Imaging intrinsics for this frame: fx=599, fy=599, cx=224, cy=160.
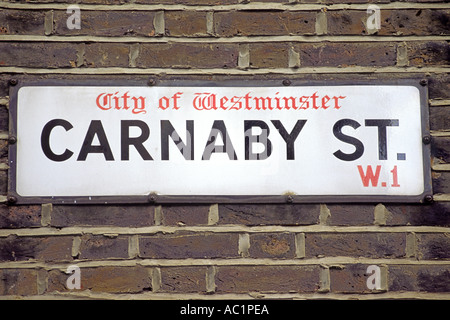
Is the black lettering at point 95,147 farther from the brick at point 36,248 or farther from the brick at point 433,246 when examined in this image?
the brick at point 433,246

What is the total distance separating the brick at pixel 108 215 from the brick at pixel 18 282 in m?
0.18

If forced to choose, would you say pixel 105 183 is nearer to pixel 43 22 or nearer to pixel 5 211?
pixel 5 211

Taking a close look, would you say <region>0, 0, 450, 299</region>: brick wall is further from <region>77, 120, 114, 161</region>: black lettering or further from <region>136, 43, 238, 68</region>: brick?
<region>77, 120, 114, 161</region>: black lettering

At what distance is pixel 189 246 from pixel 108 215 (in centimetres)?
27

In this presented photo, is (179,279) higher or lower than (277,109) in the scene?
lower

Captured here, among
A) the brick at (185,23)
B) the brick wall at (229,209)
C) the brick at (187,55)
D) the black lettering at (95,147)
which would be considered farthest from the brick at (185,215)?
the brick at (185,23)

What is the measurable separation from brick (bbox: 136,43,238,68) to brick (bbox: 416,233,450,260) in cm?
81

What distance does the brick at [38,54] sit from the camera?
74.9 inches

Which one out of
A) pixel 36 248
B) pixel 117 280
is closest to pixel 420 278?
pixel 117 280

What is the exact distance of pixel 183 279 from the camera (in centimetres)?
185

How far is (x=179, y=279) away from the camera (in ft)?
6.08
